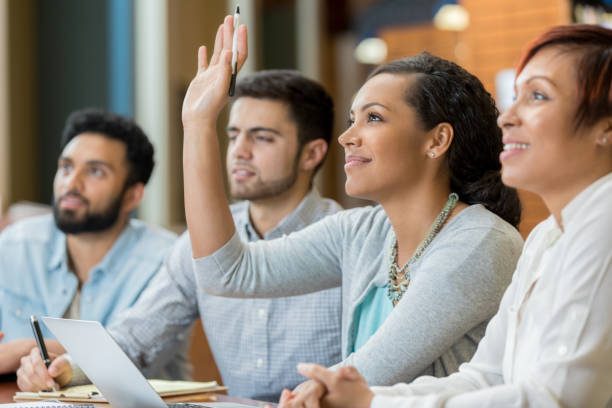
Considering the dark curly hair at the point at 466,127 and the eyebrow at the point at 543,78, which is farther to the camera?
the dark curly hair at the point at 466,127

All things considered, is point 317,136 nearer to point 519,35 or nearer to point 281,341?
point 281,341

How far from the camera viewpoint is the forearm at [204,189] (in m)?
1.42

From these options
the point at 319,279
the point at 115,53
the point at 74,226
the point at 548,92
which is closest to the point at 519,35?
the point at 115,53

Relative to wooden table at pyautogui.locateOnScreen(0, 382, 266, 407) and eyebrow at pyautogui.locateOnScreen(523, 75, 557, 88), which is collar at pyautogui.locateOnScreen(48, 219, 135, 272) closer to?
wooden table at pyautogui.locateOnScreen(0, 382, 266, 407)

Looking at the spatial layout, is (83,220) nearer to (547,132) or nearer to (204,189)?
(204,189)

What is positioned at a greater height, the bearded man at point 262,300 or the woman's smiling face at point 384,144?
the woman's smiling face at point 384,144

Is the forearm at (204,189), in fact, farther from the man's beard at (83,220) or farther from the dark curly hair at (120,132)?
the dark curly hair at (120,132)

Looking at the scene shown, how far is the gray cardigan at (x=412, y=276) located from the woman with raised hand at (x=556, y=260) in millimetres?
179

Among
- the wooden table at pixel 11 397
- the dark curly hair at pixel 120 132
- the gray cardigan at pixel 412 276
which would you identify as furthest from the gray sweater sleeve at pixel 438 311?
the dark curly hair at pixel 120 132

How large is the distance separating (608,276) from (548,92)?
0.25 m

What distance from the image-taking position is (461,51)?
5711mm

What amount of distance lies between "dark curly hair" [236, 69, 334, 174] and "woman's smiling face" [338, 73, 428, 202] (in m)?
0.82

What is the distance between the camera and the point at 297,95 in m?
2.34

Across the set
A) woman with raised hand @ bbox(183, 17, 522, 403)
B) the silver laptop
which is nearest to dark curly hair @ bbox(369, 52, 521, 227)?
woman with raised hand @ bbox(183, 17, 522, 403)
